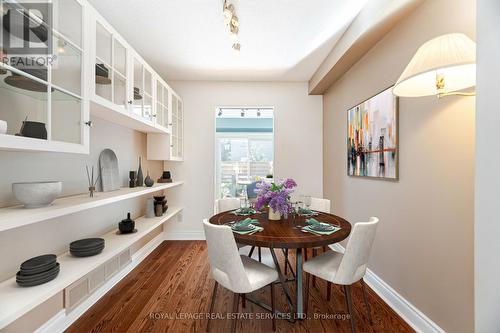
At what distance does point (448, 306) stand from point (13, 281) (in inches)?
109

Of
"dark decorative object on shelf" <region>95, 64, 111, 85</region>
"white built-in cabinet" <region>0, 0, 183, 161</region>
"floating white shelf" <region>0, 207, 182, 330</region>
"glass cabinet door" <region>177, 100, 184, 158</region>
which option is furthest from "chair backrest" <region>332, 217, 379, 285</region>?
"glass cabinet door" <region>177, 100, 184, 158</region>

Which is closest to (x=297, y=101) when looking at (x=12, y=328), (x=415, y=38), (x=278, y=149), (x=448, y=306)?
(x=278, y=149)

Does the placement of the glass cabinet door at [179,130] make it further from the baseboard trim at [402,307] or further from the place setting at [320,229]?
the baseboard trim at [402,307]

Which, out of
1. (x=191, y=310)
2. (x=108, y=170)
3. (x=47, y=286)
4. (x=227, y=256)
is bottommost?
(x=191, y=310)

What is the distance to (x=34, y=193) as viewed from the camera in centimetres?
125

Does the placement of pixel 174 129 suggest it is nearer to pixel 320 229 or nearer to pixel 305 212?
pixel 305 212

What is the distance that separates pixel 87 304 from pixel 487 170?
282 centimetres

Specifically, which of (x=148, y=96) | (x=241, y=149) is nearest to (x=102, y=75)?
(x=148, y=96)

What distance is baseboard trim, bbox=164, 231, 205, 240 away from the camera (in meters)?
3.67

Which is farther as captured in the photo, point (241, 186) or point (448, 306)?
point (241, 186)

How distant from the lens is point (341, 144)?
9.99 ft

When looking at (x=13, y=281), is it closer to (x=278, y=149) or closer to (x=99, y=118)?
(x=99, y=118)

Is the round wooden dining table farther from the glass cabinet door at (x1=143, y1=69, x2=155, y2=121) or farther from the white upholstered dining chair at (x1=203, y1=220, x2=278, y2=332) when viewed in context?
the glass cabinet door at (x1=143, y1=69, x2=155, y2=121)
